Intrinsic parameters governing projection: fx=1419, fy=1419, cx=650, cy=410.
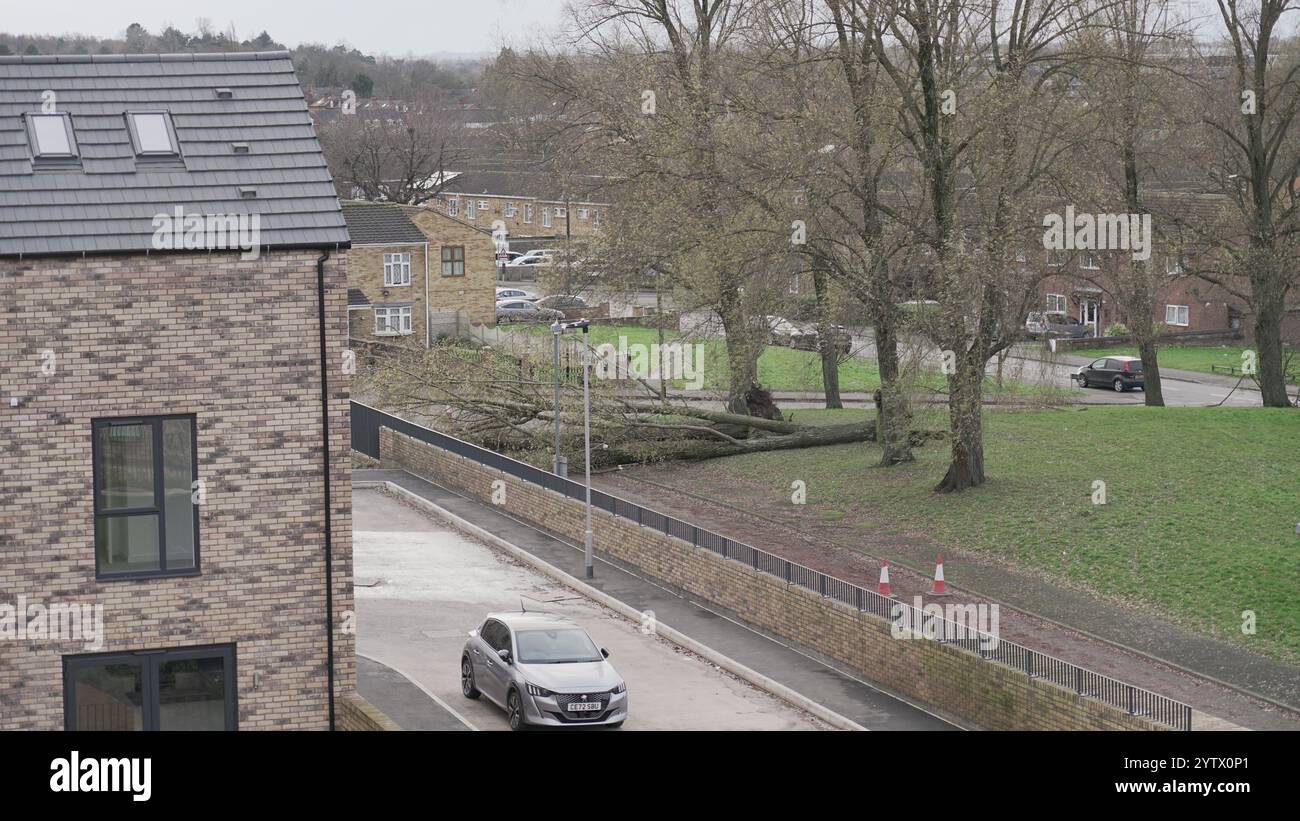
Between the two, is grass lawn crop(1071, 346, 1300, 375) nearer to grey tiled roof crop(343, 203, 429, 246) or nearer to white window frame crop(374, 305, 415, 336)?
white window frame crop(374, 305, 415, 336)

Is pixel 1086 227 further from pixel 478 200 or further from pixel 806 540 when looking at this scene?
pixel 478 200

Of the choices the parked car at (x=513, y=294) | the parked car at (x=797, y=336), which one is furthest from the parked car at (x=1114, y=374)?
the parked car at (x=513, y=294)

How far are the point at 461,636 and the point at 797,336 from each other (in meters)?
15.2

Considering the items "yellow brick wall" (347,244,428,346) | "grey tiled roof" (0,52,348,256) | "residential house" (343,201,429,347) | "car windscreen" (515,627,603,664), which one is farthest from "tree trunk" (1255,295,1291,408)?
"residential house" (343,201,429,347)

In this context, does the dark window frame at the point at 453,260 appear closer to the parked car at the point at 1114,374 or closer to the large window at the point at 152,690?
the parked car at the point at 1114,374

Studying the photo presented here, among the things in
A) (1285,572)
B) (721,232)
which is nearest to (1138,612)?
(1285,572)

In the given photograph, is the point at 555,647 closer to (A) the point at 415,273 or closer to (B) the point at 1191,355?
(A) the point at 415,273

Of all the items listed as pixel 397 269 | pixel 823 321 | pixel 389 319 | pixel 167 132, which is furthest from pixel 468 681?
pixel 397 269

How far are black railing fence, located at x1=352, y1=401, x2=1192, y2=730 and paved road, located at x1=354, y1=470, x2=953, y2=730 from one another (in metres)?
1.13

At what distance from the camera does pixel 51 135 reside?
15461 mm

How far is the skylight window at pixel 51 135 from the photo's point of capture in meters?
15.3

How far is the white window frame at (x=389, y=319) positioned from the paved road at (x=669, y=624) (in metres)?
23.8

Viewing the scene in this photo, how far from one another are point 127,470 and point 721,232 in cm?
2017

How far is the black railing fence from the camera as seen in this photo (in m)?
17.1
